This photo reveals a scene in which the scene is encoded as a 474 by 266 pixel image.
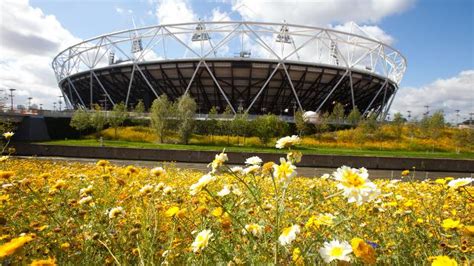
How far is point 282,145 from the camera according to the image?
69.4 inches

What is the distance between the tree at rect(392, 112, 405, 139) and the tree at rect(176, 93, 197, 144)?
21.5 metres

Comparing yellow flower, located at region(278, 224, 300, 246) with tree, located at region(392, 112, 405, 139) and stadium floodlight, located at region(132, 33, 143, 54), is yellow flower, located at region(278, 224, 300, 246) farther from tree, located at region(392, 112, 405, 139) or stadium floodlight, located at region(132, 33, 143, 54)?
stadium floodlight, located at region(132, 33, 143, 54)

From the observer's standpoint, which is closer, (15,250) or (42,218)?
(15,250)

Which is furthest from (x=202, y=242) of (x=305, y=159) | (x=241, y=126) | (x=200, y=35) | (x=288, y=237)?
(x=200, y=35)

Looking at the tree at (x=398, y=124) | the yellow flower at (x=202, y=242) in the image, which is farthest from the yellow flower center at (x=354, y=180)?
the tree at (x=398, y=124)

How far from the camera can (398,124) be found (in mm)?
36688

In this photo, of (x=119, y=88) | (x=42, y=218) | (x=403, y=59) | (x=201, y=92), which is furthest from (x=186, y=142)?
(x=403, y=59)

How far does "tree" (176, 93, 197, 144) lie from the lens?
1229 inches

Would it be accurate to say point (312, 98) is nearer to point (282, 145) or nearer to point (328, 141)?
point (328, 141)

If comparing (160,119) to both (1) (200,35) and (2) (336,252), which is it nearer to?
(1) (200,35)

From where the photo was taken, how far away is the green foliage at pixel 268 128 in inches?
1198

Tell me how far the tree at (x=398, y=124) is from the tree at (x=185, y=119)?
21.5m

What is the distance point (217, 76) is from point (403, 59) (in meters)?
31.7

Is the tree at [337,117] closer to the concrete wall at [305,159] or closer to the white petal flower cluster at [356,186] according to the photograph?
the concrete wall at [305,159]
